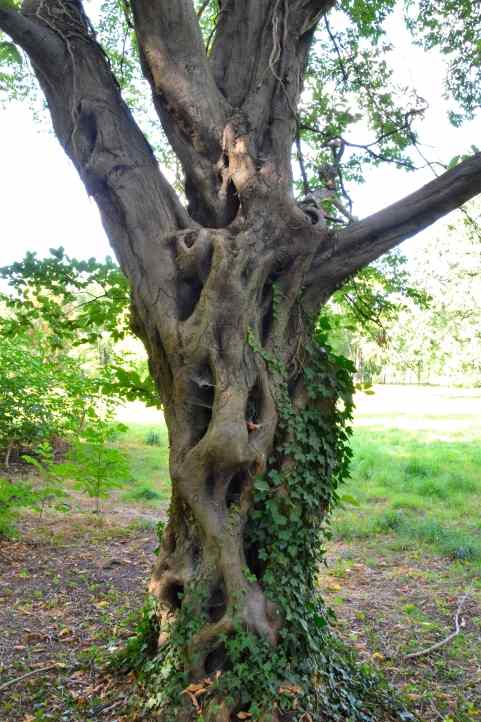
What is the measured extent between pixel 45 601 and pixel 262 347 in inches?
143

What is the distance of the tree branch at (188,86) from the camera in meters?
4.55

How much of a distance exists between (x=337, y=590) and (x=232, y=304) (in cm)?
440

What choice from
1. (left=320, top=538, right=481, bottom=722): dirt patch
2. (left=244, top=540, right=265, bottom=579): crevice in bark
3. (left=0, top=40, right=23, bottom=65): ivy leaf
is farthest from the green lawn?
(left=0, top=40, right=23, bottom=65): ivy leaf

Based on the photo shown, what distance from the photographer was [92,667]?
4.62 m

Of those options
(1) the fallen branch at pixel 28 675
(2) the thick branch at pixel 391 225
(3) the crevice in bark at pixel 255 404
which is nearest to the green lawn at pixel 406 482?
(2) the thick branch at pixel 391 225

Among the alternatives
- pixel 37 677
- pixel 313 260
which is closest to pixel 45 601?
pixel 37 677

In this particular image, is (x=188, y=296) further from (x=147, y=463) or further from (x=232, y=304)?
(x=147, y=463)

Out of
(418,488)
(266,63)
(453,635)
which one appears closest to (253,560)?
(453,635)

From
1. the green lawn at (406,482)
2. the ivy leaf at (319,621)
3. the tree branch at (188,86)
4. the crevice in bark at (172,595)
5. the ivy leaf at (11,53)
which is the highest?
the ivy leaf at (11,53)

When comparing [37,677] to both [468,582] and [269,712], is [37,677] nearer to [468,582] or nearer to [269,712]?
[269,712]

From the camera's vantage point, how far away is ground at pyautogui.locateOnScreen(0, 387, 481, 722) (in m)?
4.53

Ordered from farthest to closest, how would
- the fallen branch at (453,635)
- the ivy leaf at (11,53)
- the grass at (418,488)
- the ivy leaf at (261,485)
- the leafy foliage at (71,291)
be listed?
1. the grass at (418,488)
2. the fallen branch at (453,635)
3. the leafy foliage at (71,291)
4. the ivy leaf at (11,53)
5. the ivy leaf at (261,485)

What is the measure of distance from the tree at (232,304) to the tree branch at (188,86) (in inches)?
0.5

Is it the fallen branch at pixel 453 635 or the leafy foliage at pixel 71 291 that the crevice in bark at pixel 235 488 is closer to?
the leafy foliage at pixel 71 291
